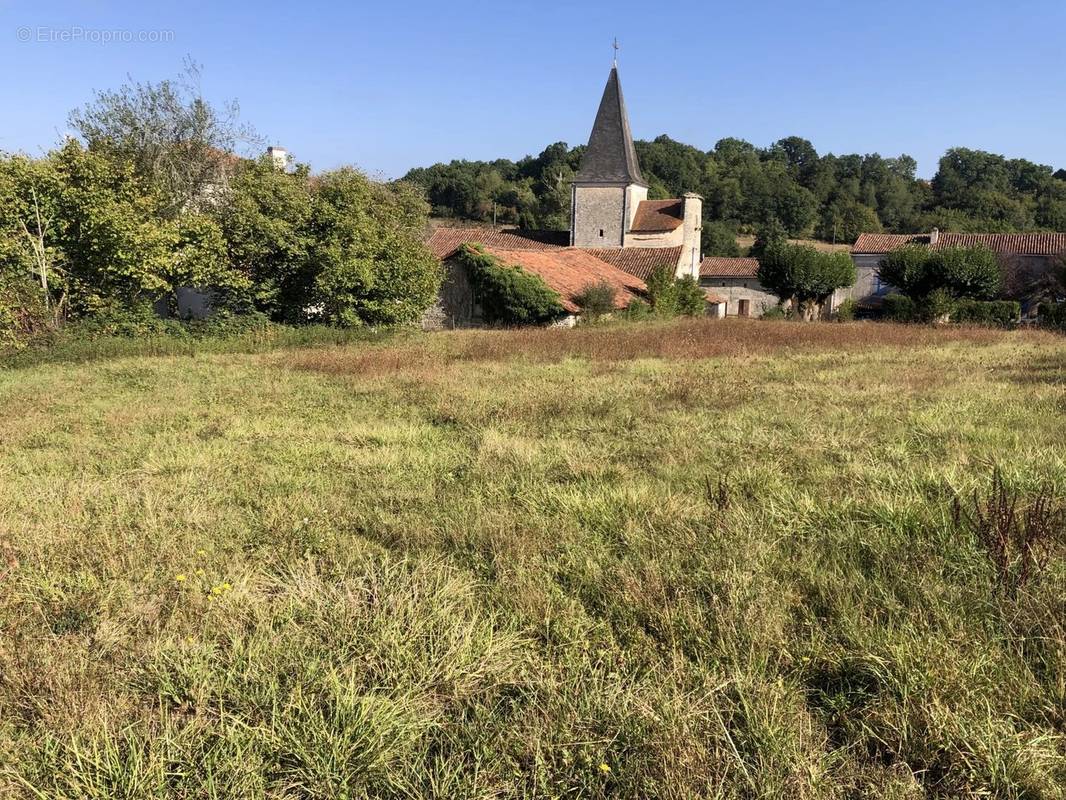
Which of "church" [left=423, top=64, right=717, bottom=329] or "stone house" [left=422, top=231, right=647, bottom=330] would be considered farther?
"church" [left=423, top=64, right=717, bottom=329]

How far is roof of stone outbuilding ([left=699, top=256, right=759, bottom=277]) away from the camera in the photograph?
46.8 m

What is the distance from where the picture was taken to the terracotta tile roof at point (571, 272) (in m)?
23.3

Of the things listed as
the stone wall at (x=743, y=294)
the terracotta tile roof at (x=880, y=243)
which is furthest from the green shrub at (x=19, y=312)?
the terracotta tile roof at (x=880, y=243)

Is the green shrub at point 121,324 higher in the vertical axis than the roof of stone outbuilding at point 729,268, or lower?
lower

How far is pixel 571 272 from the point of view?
26047mm

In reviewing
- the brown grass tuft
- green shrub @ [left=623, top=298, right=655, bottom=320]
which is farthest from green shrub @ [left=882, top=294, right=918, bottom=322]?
green shrub @ [left=623, top=298, right=655, bottom=320]

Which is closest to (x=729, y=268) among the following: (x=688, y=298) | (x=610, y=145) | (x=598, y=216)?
(x=598, y=216)

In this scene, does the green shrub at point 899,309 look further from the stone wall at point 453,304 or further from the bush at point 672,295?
the stone wall at point 453,304

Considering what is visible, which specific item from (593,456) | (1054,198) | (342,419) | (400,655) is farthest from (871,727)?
(1054,198)

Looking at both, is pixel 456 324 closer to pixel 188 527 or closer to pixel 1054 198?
pixel 188 527

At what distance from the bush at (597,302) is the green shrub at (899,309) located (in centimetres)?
1419

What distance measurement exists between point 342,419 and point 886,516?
5.97 metres

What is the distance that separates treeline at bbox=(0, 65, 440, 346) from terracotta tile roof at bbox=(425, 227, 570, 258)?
8.35 meters

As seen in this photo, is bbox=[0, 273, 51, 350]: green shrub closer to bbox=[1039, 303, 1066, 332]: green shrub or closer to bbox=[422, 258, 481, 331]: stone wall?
bbox=[422, 258, 481, 331]: stone wall
